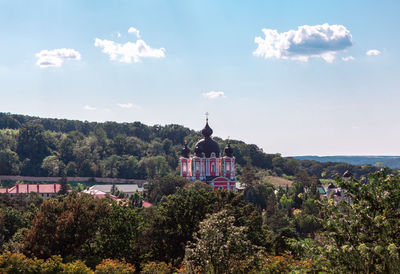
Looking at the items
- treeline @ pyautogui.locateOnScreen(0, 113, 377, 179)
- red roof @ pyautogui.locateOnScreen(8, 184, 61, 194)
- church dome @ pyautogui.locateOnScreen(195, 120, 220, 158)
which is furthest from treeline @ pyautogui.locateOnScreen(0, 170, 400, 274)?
treeline @ pyautogui.locateOnScreen(0, 113, 377, 179)

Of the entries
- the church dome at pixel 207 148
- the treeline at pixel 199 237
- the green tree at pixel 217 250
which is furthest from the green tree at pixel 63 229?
the church dome at pixel 207 148

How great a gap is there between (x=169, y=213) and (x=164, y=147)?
14634cm

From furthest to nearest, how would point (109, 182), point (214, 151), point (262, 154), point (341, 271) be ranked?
point (262, 154) < point (109, 182) < point (214, 151) < point (341, 271)

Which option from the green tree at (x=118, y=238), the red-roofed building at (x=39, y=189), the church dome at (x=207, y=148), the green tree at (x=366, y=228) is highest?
the church dome at (x=207, y=148)

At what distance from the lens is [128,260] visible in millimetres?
33344

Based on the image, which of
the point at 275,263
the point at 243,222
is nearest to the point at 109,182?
the point at 243,222

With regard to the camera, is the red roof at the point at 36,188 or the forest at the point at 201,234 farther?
the red roof at the point at 36,188

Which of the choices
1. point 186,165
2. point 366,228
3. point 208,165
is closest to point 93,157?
point 186,165

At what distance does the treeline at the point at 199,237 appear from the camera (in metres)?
13.4

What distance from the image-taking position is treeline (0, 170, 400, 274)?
13.4 metres

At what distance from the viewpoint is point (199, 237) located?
110ft

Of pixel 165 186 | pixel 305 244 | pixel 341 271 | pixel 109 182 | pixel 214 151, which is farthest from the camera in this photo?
pixel 109 182

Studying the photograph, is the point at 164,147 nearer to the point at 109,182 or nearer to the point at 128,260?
the point at 109,182

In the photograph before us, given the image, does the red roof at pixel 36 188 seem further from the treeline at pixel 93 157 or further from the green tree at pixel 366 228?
the green tree at pixel 366 228
